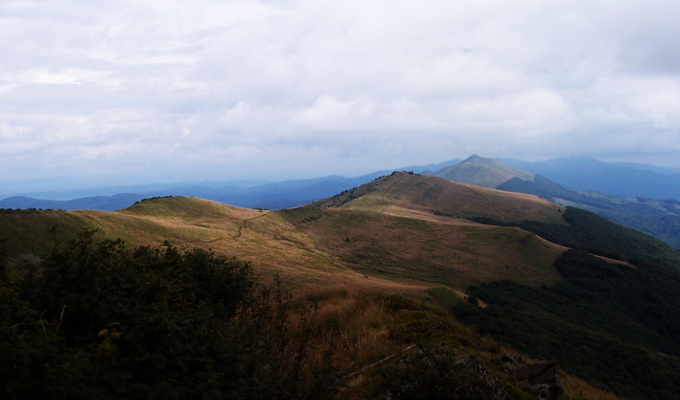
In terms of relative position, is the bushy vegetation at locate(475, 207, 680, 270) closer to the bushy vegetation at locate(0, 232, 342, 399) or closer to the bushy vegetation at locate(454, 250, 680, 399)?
the bushy vegetation at locate(454, 250, 680, 399)

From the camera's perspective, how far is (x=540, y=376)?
7.17 m

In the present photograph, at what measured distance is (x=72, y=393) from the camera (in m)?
4.12

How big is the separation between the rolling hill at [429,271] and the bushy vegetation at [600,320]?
1.22 ft

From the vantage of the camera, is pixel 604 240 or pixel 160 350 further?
pixel 604 240

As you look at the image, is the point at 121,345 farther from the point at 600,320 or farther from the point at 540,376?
the point at 600,320

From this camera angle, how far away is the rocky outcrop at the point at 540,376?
6.69 metres

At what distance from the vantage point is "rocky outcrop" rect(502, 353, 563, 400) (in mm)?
6688

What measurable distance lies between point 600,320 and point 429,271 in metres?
46.5

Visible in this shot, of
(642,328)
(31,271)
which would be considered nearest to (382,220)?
(642,328)

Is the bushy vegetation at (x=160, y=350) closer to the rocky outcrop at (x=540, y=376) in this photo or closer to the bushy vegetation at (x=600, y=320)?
the rocky outcrop at (x=540, y=376)

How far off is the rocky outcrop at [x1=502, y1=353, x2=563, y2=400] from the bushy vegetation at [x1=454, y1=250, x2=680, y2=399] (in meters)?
36.4

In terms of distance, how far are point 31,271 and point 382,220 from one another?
12550 centimetres

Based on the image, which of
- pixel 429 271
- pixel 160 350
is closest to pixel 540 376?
pixel 160 350

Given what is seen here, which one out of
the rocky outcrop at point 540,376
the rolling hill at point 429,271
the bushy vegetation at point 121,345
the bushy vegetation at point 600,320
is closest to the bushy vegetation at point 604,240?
the rolling hill at point 429,271
